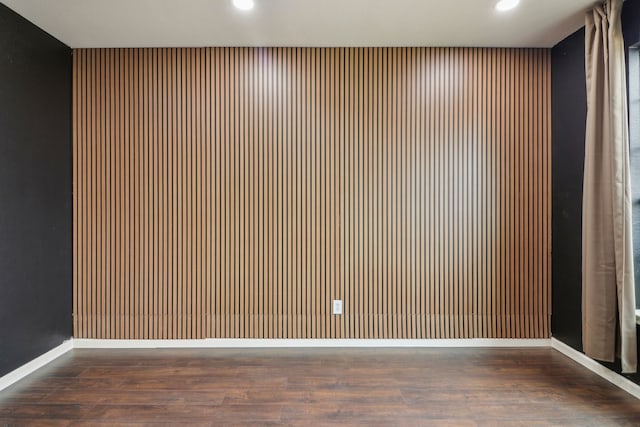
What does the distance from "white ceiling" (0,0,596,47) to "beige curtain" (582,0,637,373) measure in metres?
0.35

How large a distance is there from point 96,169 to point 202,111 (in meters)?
1.08

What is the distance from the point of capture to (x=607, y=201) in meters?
2.49

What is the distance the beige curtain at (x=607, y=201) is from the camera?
2396mm

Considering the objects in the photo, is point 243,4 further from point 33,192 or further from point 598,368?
point 598,368

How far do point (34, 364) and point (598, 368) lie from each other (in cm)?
429

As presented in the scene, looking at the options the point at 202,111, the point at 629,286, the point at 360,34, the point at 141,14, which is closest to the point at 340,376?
the point at 629,286

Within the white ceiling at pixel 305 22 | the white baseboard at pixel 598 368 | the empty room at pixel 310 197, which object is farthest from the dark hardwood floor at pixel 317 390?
the white ceiling at pixel 305 22

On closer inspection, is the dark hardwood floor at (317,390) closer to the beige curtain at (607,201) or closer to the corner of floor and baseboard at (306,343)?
the corner of floor and baseboard at (306,343)

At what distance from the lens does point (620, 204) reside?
2.41 metres

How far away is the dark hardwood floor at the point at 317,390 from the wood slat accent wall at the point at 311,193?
0.29m

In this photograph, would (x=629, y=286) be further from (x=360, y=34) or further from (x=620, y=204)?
(x=360, y=34)

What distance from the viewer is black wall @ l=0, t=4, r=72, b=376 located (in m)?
2.61

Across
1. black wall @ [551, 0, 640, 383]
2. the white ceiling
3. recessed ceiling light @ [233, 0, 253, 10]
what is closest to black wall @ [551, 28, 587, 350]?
black wall @ [551, 0, 640, 383]

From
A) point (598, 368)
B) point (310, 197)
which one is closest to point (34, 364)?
point (310, 197)
